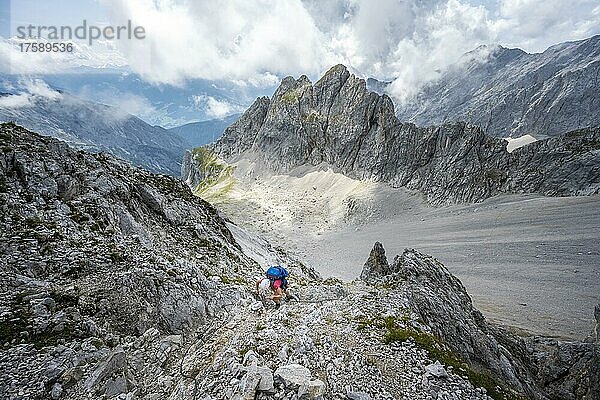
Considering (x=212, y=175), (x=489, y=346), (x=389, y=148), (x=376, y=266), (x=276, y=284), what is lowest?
(x=489, y=346)

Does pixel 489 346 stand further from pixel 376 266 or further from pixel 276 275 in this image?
pixel 276 275

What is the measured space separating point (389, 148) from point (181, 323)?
104924 mm

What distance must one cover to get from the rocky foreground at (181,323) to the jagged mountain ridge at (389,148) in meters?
75.1

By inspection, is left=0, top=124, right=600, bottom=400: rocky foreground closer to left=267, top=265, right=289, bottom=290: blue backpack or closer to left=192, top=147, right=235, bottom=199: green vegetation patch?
left=267, top=265, right=289, bottom=290: blue backpack

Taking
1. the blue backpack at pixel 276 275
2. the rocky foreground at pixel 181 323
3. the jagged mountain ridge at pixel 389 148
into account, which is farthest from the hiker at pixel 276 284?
the jagged mountain ridge at pixel 389 148

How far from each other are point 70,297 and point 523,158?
108122 millimetres

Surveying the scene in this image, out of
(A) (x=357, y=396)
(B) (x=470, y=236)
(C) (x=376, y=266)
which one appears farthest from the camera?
(B) (x=470, y=236)

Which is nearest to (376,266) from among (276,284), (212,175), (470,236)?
(276,284)

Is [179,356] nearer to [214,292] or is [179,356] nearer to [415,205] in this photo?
A: [214,292]

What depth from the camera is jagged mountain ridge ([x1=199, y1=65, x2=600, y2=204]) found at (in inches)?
3413

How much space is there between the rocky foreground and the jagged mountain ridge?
246 ft

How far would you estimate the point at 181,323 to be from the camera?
1482 centimetres

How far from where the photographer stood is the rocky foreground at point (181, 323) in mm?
9938

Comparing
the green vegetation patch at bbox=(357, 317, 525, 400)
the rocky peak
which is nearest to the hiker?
the green vegetation patch at bbox=(357, 317, 525, 400)
